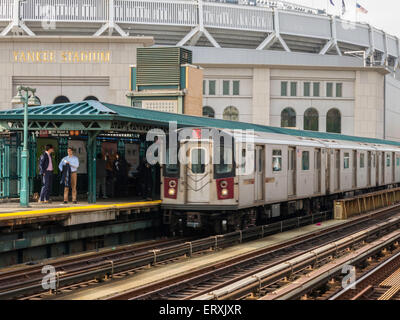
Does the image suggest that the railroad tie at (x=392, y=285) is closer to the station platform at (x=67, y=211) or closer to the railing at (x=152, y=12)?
the station platform at (x=67, y=211)

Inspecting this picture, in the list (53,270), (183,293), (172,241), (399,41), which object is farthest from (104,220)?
(399,41)

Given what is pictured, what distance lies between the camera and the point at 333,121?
60500mm

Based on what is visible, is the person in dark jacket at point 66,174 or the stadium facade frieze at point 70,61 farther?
the stadium facade frieze at point 70,61

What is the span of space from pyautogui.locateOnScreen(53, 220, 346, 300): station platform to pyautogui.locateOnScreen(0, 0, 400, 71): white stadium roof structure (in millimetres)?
46318

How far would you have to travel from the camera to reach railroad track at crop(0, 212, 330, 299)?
38.6ft

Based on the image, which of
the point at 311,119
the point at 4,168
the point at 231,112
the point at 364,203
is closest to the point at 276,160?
the point at 4,168

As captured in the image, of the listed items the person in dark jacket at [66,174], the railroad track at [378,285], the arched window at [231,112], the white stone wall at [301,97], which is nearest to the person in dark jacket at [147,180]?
the person in dark jacket at [66,174]

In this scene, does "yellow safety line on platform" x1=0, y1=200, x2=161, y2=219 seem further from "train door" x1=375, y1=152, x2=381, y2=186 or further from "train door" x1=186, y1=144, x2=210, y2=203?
"train door" x1=375, y1=152, x2=381, y2=186

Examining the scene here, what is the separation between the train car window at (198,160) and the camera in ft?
58.9

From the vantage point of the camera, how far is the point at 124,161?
2173 centimetres

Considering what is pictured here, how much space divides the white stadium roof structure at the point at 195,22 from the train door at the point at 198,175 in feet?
151

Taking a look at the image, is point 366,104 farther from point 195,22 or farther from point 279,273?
point 279,273

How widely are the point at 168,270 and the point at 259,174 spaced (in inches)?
238
